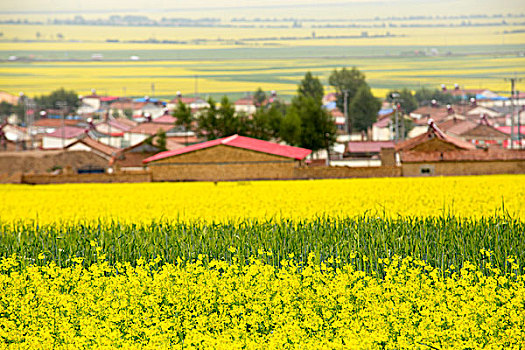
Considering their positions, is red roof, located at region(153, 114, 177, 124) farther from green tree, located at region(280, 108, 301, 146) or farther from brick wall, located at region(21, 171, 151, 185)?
brick wall, located at region(21, 171, 151, 185)

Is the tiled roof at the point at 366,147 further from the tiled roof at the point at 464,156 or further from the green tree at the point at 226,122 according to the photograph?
the tiled roof at the point at 464,156

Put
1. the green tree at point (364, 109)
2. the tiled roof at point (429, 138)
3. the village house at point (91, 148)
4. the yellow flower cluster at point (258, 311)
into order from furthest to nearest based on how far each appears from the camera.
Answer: the green tree at point (364, 109), the village house at point (91, 148), the tiled roof at point (429, 138), the yellow flower cluster at point (258, 311)

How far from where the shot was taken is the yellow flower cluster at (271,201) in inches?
1284

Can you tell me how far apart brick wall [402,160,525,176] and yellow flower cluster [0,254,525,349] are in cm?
4453

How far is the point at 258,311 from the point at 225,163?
51621mm

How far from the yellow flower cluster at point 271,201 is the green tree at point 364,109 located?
445 feet

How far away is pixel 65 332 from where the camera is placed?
52.0 feet

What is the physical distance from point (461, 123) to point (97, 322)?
148574 millimetres

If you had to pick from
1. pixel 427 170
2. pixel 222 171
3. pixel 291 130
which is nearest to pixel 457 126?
pixel 291 130

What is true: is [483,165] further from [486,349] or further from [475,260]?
[486,349]

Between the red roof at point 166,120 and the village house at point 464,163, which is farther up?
the red roof at point 166,120

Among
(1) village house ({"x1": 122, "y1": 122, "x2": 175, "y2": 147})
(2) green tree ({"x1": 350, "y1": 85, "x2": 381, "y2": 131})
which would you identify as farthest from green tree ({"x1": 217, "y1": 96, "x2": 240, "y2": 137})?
(2) green tree ({"x1": 350, "y1": 85, "x2": 381, "y2": 131})

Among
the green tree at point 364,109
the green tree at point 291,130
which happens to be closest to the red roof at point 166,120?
the green tree at point 364,109

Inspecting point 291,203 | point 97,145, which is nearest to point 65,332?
point 291,203
